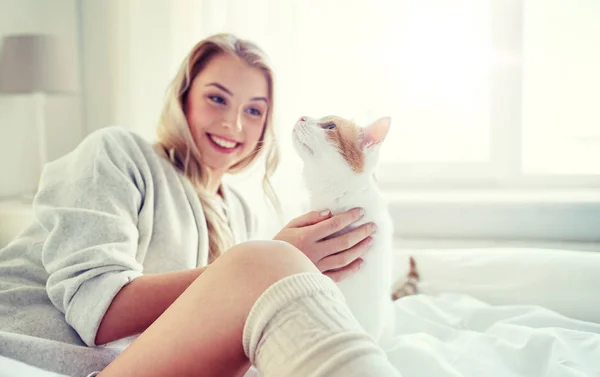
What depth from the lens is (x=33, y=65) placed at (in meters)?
1.51

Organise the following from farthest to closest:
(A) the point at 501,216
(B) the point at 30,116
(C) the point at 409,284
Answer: (B) the point at 30,116
(A) the point at 501,216
(C) the point at 409,284

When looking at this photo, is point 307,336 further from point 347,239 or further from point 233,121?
point 233,121

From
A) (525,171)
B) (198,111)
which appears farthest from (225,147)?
(525,171)

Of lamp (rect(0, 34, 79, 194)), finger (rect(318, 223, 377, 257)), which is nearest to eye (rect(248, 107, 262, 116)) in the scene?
finger (rect(318, 223, 377, 257))

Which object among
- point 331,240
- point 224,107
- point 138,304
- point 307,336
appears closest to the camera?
point 307,336

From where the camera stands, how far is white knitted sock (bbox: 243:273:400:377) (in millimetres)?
411

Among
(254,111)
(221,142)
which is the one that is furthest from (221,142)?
(254,111)

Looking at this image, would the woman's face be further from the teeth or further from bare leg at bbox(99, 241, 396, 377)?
bare leg at bbox(99, 241, 396, 377)

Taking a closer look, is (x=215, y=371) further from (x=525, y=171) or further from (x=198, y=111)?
(x=525, y=171)

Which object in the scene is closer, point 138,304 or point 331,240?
point 138,304

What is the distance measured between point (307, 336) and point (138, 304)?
13.8 inches

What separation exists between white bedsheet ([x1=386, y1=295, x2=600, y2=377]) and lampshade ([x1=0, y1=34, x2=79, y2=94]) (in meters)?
1.37

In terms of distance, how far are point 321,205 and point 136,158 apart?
1.24 feet

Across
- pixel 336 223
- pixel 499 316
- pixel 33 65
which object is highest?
pixel 33 65
